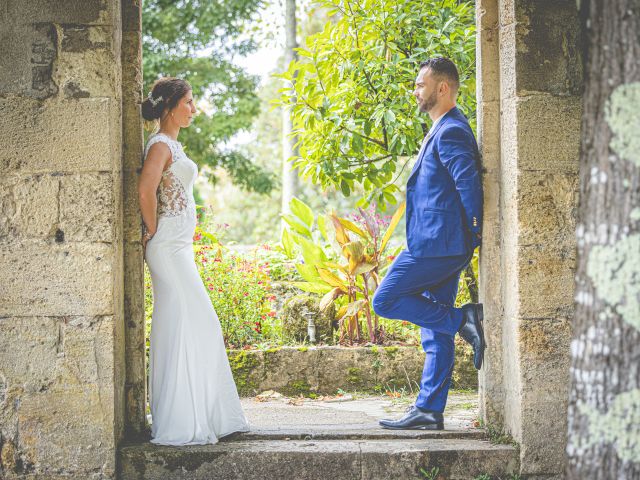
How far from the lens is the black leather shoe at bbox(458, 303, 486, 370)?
4.12 meters

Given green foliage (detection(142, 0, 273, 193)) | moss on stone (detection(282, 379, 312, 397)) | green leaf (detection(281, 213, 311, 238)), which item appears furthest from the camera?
green foliage (detection(142, 0, 273, 193))

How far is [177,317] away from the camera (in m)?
4.11

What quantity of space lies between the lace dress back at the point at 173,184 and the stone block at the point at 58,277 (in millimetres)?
508

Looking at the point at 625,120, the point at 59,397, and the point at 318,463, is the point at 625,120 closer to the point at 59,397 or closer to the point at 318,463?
the point at 318,463

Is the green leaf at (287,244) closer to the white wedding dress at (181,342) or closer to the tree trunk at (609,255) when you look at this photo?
the white wedding dress at (181,342)

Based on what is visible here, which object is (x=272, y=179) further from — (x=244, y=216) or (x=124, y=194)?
(x=124, y=194)

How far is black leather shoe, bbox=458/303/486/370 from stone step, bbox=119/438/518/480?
1.67 ft

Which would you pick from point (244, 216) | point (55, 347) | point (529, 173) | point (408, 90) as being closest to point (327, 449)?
point (55, 347)

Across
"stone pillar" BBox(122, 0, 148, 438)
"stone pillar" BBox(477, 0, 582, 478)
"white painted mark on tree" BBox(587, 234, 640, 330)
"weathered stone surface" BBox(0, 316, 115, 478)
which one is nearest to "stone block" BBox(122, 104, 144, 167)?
"stone pillar" BBox(122, 0, 148, 438)

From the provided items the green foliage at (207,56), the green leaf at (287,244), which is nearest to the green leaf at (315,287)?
the green leaf at (287,244)

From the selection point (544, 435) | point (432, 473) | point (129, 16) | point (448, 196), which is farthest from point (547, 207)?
point (129, 16)

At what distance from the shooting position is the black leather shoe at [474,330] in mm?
4125

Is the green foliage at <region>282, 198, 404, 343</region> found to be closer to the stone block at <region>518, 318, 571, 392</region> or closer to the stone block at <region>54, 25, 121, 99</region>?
the stone block at <region>518, 318, 571, 392</region>

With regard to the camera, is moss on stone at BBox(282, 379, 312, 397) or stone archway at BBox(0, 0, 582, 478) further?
moss on stone at BBox(282, 379, 312, 397)
